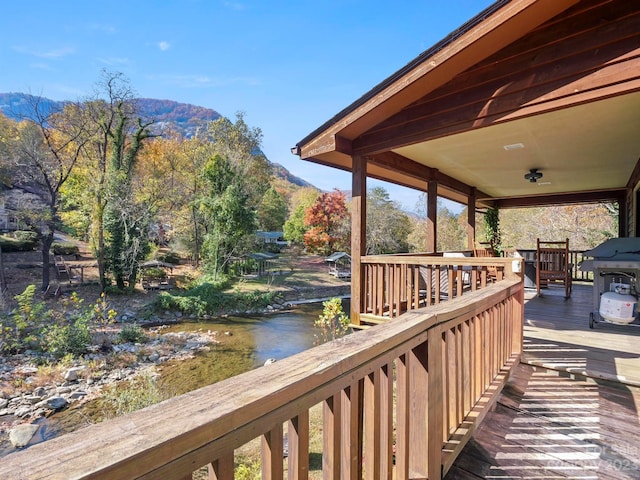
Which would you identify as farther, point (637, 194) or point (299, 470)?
point (637, 194)

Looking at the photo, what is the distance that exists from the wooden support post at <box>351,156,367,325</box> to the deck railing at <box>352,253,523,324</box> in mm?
56

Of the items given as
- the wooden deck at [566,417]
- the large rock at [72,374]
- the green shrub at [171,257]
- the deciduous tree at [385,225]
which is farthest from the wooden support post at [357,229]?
the green shrub at [171,257]

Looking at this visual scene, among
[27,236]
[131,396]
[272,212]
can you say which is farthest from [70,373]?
[272,212]

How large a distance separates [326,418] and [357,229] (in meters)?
3.82

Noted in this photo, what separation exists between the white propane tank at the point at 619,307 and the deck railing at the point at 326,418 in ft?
10.2

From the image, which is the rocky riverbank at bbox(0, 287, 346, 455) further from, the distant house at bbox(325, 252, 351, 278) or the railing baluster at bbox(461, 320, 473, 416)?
the distant house at bbox(325, 252, 351, 278)

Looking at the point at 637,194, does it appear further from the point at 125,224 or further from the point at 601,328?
the point at 125,224

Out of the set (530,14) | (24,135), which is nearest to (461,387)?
(530,14)

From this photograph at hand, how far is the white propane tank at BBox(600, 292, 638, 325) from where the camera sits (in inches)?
156

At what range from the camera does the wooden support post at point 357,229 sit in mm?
4664

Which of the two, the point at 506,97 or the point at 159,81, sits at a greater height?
the point at 159,81

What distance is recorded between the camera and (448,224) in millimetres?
23016

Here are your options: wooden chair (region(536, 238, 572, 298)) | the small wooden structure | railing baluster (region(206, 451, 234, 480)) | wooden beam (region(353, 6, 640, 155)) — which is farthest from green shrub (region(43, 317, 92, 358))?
wooden chair (region(536, 238, 572, 298))

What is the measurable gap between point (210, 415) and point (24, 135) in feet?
71.4
